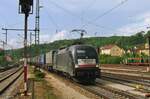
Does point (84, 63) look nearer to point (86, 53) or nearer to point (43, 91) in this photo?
point (86, 53)

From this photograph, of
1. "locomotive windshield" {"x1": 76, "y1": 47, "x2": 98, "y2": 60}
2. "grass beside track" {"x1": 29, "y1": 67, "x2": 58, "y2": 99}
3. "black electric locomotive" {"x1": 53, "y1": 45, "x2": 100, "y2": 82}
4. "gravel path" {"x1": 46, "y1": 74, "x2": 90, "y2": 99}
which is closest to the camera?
"grass beside track" {"x1": 29, "y1": 67, "x2": 58, "y2": 99}

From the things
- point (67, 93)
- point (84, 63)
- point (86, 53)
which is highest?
point (86, 53)

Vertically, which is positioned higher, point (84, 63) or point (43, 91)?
→ point (84, 63)

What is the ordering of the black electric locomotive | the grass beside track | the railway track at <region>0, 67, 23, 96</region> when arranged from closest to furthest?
the grass beside track → the black electric locomotive → the railway track at <region>0, 67, 23, 96</region>

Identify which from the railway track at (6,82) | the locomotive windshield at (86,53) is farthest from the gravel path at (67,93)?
the railway track at (6,82)

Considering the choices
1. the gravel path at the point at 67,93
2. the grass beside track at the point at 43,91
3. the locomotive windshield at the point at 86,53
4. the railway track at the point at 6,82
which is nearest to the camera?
the grass beside track at the point at 43,91

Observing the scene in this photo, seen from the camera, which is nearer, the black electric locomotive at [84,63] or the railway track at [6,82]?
the black electric locomotive at [84,63]

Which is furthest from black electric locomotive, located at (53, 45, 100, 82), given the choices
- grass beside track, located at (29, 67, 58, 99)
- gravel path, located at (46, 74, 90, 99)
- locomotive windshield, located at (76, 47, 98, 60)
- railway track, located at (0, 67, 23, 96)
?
railway track, located at (0, 67, 23, 96)

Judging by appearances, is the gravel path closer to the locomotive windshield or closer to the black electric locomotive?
the black electric locomotive

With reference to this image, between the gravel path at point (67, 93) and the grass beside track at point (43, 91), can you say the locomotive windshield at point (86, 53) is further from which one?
the grass beside track at point (43, 91)

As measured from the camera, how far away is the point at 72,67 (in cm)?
3120

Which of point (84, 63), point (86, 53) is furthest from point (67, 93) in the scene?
point (86, 53)

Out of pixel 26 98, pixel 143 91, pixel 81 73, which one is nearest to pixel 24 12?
pixel 26 98

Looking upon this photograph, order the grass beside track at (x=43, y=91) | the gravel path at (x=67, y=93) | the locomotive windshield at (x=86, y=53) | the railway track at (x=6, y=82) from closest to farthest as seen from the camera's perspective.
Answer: the grass beside track at (x=43, y=91), the gravel path at (x=67, y=93), the railway track at (x=6, y=82), the locomotive windshield at (x=86, y=53)
